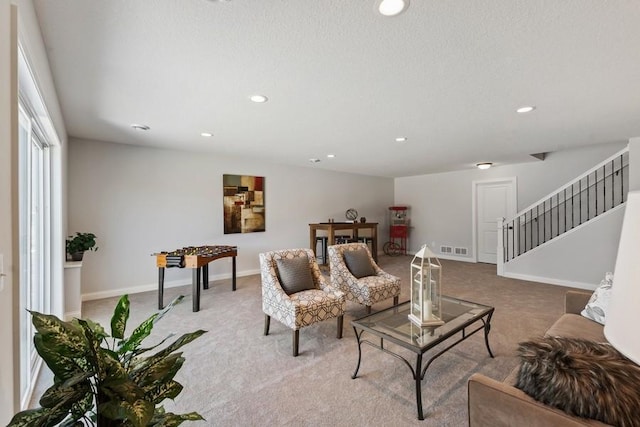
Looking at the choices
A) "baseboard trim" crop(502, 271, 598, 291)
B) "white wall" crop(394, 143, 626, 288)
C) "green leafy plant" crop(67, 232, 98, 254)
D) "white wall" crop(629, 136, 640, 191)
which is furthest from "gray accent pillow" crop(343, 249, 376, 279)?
"white wall" crop(394, 143, 626, 288)

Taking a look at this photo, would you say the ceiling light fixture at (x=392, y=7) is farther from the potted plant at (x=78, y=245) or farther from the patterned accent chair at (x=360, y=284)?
the potted plant at (x=78, y=245)

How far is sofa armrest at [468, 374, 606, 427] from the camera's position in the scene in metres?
1.02

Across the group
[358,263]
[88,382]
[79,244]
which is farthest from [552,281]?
[79,244]

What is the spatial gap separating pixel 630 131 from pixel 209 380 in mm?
5672

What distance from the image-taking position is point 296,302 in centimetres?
265

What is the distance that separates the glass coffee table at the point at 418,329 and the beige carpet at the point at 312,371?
0.16 m

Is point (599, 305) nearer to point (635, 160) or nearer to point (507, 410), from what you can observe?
point (507, 410)

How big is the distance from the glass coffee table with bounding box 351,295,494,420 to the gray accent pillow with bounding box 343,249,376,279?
1.01m

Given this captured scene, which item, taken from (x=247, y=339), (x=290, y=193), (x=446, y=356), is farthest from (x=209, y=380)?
(x=290, y=193)

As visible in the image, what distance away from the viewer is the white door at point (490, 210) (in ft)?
21.5

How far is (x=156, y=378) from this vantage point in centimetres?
92

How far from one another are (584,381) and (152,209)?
5221mm

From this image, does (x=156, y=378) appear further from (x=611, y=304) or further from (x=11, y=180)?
(x=611, y=304)

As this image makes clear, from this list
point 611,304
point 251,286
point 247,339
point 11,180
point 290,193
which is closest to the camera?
point 611,304
